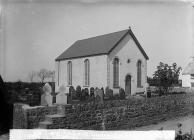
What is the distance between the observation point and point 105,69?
3.18 m

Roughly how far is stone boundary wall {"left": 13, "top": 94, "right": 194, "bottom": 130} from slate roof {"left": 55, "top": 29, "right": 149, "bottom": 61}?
0.44m

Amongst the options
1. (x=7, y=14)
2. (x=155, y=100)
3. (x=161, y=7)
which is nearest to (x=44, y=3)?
(x=7, y=14)

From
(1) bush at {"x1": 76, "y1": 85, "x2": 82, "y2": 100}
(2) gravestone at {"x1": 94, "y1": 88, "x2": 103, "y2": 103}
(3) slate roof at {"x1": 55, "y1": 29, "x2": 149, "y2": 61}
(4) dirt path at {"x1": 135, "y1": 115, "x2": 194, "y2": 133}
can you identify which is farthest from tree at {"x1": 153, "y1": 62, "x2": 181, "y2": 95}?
(1) bush at {"x1": 76, "y1": 85, "x2": 82, "y2": 100}

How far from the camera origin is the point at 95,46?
318 cm

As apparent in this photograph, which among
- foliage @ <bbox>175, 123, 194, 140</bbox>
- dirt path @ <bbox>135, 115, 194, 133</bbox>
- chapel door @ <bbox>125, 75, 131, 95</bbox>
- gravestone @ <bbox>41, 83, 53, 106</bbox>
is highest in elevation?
chapel door @ <bbox>125, 75, 131, 95</bbox>

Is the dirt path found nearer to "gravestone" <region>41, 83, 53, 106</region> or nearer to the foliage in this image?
the foliage

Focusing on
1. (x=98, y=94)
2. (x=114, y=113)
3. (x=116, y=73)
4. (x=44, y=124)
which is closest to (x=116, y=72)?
(x=116, y=73)

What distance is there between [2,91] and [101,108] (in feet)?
2.88

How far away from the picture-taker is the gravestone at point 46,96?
3.14 metres

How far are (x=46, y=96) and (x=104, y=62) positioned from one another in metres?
0.58

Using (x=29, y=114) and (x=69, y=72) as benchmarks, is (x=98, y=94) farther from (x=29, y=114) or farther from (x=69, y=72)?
(x=29, y=114)

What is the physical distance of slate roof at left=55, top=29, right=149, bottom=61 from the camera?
318cm

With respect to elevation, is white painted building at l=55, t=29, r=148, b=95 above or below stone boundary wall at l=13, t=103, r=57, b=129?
above

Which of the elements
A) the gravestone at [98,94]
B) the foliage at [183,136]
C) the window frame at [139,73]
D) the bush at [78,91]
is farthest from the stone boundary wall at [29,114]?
the foliage at [183,136]
